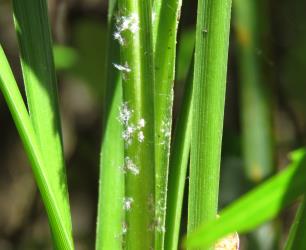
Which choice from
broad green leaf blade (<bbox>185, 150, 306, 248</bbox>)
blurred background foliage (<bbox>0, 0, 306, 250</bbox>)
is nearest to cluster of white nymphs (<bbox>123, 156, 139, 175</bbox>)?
broad green leaf blade (<bbox>185, 150, 306, 248</bbox>)

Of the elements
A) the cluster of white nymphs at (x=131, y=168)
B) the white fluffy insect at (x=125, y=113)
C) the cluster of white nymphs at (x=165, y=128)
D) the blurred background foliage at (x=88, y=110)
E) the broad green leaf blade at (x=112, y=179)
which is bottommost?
the blurred background foliage at (x=88, y=110)

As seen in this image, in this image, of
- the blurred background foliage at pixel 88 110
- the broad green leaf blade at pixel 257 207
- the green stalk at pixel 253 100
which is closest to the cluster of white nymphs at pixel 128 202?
the broad green leaf blade at pixel 257 207

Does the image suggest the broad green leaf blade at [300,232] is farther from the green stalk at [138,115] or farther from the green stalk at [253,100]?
the green stalk at [253,100]

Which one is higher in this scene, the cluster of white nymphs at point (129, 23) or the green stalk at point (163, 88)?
the cluster of white nymphs at point (129, 23)

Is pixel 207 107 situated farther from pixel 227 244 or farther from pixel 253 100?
pixel 253 100

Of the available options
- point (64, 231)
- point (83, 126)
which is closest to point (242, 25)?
point (64, 231)

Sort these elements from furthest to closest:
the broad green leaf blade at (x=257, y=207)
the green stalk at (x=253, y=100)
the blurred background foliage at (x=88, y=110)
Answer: the blurred background foliage at (x=88, y=110), the green stalk at (x=253, y=100), the broad green leaf blade at (x=257, y=207)

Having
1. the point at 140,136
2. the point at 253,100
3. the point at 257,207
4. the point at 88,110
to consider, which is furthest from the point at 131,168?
the point at 88,110

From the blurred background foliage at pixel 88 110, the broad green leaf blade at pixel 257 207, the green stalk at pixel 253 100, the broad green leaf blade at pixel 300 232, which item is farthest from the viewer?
the blurred background foliage at pixel 88 110
